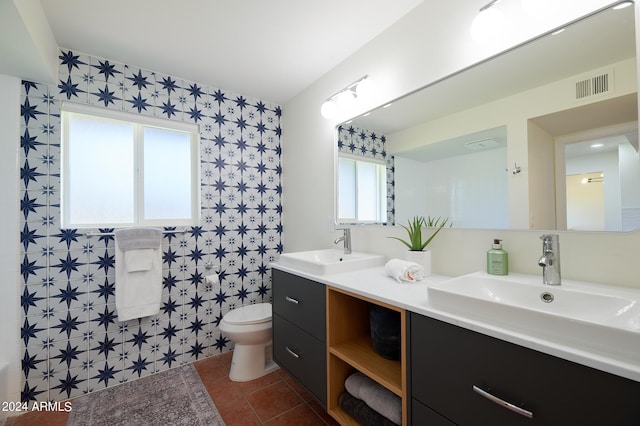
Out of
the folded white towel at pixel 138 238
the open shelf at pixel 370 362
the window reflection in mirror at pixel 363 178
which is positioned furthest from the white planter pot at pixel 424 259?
the folded white towel at pixel 138 238

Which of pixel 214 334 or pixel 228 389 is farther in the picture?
pixel 214 334

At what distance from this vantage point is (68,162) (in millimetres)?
1854

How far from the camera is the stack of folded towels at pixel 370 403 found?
3.80 ft

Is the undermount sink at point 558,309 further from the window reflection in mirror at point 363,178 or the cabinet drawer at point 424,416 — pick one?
the window reflection in mirror at point 363,178

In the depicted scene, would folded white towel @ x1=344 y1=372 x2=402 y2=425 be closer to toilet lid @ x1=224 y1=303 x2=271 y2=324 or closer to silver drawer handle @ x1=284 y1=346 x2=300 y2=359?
silver drawer handle @ x1=284 y1=346 x2=300 y2=359

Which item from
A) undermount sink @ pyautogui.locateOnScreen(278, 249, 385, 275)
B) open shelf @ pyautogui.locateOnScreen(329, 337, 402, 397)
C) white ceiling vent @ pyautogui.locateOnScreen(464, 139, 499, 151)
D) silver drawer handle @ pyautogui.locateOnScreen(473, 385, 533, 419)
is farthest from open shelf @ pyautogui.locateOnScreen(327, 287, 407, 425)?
white ceiling vent @ pyautogui.locateOnScreen(464, 139, 499, 151)

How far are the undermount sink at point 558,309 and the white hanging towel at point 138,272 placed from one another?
1.85 meters

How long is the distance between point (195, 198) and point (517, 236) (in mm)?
2230

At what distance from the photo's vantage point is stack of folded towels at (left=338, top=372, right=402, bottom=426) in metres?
1.16

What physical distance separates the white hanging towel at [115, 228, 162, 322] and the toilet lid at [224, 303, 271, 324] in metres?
0.52

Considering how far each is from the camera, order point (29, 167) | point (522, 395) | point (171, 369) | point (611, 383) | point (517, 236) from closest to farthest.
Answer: point (611, 383) < point (522, 395) < point (517, 236) < point (29, 167) < point (171, 369)

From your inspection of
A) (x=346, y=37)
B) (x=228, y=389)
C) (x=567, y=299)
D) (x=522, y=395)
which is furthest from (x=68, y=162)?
(x=567, y=299)

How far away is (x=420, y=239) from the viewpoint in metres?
1.46

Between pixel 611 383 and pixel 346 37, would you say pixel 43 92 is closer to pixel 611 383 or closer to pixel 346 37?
pixel 346 37
